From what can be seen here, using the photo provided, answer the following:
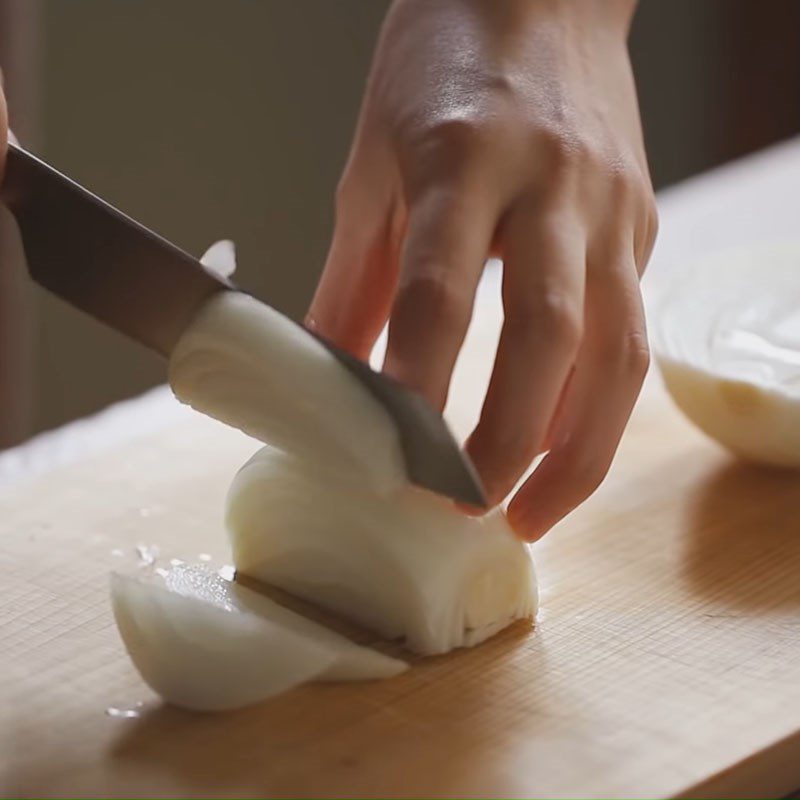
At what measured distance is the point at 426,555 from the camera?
3.91 feet

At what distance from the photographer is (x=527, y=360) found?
114 cm

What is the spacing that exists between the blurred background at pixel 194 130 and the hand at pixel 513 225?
4.57 ft

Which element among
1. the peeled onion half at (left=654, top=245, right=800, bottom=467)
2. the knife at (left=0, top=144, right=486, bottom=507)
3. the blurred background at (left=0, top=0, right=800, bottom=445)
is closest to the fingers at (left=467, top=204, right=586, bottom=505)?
the knife at (left=0, top=144, right=486, bottom=507)

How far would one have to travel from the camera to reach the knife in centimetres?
118

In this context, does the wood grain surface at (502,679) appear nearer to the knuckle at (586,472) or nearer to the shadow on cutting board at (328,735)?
the shadow on cutting board at (328,735)

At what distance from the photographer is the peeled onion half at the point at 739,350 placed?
147 centimetres

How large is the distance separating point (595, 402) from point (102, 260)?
41 centimetres

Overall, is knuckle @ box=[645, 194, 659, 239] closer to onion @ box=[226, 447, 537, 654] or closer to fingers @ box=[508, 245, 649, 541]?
fingers @ box=[508, 245, 649, 541]

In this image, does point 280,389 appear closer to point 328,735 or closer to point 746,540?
point 328,735

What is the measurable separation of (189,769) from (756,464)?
740mm

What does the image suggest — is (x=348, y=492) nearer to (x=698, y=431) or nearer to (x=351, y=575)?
(x=351, y=575)

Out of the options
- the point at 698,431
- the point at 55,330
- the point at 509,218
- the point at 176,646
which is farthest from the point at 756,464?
the point at 55,330

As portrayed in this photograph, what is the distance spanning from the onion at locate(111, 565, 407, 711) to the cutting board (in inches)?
0.7

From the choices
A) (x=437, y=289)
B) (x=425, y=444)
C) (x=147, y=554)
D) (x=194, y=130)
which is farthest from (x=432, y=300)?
(x=194, y=130)
